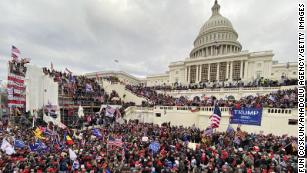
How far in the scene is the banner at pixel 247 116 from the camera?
1500cm

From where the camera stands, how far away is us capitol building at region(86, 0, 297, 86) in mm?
46156

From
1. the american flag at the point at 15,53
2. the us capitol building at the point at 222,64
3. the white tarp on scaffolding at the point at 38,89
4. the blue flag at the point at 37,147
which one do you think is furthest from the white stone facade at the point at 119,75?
the blue flag at the point at 37,147

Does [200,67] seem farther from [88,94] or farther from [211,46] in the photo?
[88,94]

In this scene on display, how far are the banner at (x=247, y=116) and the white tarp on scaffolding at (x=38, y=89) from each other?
23.8 metres

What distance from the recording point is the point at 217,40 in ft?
218

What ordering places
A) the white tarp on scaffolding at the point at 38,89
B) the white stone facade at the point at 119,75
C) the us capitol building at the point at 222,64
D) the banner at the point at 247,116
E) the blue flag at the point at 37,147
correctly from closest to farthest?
the blue flag at the point at 37,147 < the banner at the point at 247,116 < the white tarp on scaffolding at the point at 38,89 < the us capitol building at the point at 222,64 < the white stone facade at the point at 119,75

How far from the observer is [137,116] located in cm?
2886

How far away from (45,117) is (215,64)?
44.5 metres

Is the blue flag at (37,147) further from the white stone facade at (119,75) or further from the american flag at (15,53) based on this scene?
the white stone facade at (119,75)

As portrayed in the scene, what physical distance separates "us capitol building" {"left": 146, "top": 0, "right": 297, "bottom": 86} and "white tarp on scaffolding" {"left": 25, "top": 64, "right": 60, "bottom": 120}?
1520 inches

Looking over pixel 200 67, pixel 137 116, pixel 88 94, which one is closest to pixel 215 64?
pixel 200 67

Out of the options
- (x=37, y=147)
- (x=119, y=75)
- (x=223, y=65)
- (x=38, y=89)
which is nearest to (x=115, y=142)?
(x=37, y=147)

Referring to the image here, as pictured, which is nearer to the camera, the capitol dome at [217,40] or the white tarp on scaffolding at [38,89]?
the white tarp on scaffolding at [38,89]

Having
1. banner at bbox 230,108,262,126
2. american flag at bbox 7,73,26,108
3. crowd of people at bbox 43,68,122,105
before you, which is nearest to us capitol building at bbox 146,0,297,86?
banner at bbox 230,108,262,126
